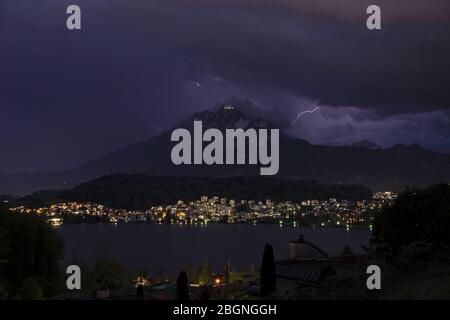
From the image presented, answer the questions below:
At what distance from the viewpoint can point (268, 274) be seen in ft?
78.5

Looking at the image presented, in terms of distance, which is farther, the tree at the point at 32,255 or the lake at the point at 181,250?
the lake at the point at 181,250

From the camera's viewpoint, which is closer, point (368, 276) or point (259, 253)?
point (368, 276)

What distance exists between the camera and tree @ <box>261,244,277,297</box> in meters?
23.9

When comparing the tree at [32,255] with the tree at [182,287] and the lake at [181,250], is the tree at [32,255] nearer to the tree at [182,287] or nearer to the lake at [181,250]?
the tree at [182,287]

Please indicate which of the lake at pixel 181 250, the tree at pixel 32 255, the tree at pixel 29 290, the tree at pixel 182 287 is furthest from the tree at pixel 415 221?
the lake at pixel 181 250

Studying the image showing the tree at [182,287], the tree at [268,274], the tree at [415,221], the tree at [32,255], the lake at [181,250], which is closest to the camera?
the tree at [415,221]

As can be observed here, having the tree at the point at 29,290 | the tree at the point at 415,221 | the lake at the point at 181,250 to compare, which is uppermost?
the tree at the point at 415,221

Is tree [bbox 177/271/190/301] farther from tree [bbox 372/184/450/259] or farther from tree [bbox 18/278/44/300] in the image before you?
tree [bbox 18/278/44/300]

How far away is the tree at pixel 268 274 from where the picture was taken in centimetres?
2386

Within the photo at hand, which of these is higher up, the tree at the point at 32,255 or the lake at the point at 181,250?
the tree at the point at 32,255
